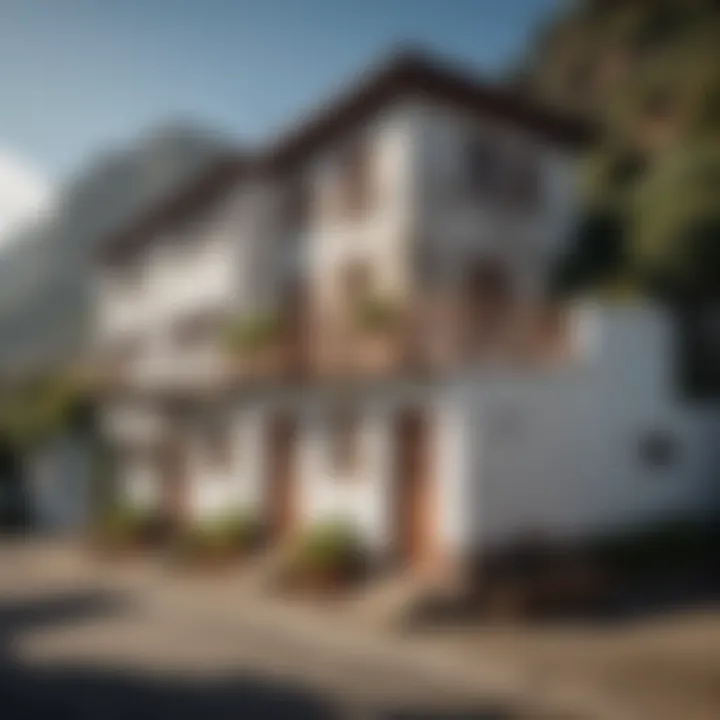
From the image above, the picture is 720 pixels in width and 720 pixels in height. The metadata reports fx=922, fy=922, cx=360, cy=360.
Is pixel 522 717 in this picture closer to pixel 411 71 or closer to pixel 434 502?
pixel 434 502

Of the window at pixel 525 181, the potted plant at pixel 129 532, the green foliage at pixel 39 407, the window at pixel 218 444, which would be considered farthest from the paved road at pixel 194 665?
the window at pixel 525 181

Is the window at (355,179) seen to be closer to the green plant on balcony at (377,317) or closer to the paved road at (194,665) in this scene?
the green plant on balcony at (377,317)

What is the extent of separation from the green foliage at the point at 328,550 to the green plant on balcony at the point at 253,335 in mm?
3895

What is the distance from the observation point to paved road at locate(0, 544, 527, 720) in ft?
31.0

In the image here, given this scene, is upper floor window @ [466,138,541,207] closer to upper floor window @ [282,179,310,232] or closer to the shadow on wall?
upper floor window @ [282,179,310,232]

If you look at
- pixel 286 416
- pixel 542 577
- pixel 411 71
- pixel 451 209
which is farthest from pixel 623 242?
pixel 542 577

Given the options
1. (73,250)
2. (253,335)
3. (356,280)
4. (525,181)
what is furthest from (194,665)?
(73,250)

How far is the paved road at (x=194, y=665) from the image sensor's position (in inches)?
372

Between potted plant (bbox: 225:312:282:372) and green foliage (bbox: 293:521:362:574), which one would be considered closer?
green foliage (bbox: 293:521:362:574)

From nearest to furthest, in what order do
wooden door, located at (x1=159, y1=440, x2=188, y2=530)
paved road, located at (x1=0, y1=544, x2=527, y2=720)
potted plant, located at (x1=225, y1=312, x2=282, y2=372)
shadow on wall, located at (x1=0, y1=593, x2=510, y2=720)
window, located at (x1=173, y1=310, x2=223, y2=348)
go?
shadow on wall, located at (x1=0, y1=593, x2=510, y2=720) < paved road, located at (x1=0, y1=544, x2=527, y2=720) < potted plant, located at (x1=225, y1=312, x2=282, y2=372) < wooden door, located at (x1=159, y1=440, x2=188, y2=530) < window, located at (x1=173, y1=310, x2=223, y2=348)

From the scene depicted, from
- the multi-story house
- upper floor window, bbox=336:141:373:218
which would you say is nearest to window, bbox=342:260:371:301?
the multi-story house

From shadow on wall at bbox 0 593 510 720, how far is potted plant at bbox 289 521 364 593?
427 centimetres

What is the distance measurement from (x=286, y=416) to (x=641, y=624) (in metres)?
7.90

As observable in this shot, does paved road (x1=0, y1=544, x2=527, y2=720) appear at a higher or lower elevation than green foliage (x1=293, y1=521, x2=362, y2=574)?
lower
